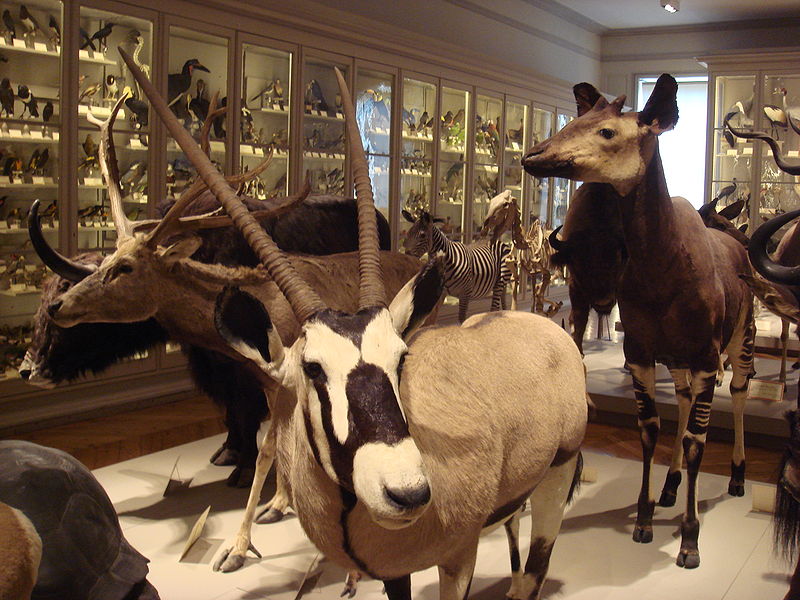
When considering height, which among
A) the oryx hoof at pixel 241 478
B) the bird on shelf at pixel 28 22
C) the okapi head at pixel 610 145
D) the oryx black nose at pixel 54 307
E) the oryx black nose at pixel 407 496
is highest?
the bird on shelf at pixel 28 22

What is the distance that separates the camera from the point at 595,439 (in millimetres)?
5102

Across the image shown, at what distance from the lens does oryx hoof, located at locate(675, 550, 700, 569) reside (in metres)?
3.23

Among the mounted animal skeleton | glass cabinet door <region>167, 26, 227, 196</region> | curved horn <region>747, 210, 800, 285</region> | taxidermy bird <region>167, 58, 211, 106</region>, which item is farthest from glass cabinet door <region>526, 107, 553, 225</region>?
curved horn <region>747, 210, 800, 285</region>

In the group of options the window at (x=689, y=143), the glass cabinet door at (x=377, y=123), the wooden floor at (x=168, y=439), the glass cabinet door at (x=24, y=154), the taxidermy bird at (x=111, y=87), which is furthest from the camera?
the window at (x=689, y=143)

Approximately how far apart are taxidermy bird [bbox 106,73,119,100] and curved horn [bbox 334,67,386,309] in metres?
3.79

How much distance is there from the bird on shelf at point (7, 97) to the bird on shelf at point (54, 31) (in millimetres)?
392

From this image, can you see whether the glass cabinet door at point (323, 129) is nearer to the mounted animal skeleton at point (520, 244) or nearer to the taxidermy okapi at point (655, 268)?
the mounted animal skeleton at point (520, 244)

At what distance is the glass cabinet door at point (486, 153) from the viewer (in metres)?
9.37

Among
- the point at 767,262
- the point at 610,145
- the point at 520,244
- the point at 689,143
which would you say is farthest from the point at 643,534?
the point at 689,143

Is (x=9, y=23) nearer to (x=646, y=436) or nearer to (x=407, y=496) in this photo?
(x=646, y=436)

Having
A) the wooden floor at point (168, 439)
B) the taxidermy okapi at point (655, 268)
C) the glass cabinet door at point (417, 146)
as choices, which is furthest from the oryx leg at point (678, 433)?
the glass cabinet door at point (417, 146)

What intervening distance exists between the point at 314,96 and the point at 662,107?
4408 mm

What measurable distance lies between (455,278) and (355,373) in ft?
17.2

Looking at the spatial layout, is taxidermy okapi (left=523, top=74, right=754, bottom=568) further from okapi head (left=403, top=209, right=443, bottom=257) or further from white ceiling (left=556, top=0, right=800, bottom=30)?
white ceiling (left=556, top=0, right=800, bottom=30)
